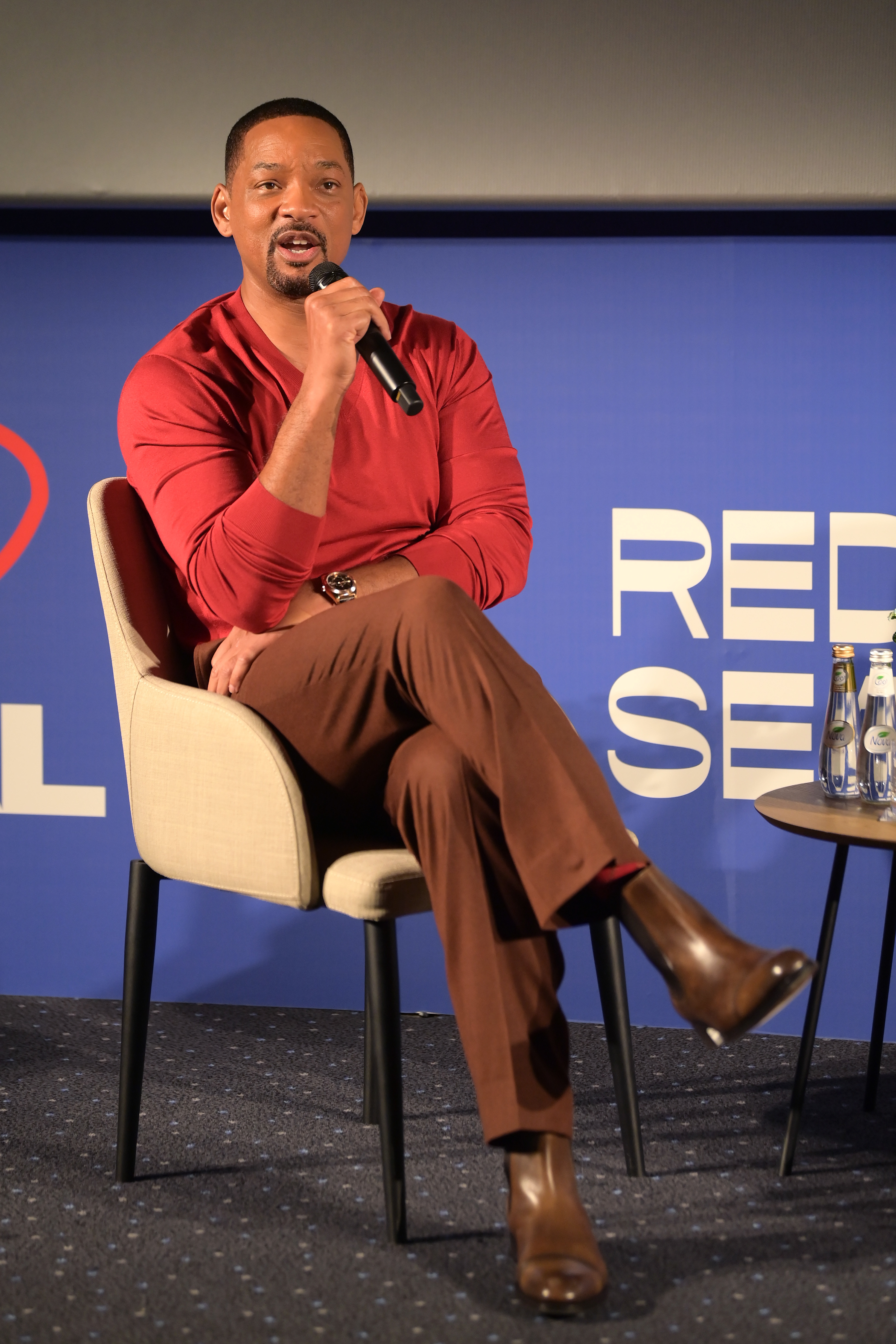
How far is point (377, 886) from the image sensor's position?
1.58 metres

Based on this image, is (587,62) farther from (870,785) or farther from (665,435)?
(870,785)

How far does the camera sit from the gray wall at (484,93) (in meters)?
2.46

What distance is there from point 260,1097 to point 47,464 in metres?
1.44

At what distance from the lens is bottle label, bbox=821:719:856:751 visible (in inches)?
79.8

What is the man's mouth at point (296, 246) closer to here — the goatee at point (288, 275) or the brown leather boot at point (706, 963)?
the goatee at point (288, 275)

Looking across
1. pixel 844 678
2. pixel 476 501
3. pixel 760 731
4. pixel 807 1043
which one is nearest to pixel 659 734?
pixel 760 731

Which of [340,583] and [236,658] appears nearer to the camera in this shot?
[236,658]

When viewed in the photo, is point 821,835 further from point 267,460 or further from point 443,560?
point 267,460

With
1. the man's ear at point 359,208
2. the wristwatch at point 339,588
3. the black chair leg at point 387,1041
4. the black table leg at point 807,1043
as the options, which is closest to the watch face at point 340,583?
the wristwatch at point 339,588

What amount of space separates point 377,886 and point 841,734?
2.81 feet

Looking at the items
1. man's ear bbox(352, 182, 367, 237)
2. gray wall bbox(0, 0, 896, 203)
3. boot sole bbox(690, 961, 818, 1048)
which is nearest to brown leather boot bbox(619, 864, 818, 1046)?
boot sole bbox(690, 961, 818, 1048)

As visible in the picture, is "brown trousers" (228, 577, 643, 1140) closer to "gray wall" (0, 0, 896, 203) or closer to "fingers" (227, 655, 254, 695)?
"fingers" (227, 655, 254, 695)

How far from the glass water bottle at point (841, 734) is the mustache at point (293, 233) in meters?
1.07

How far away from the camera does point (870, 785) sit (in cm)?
198
